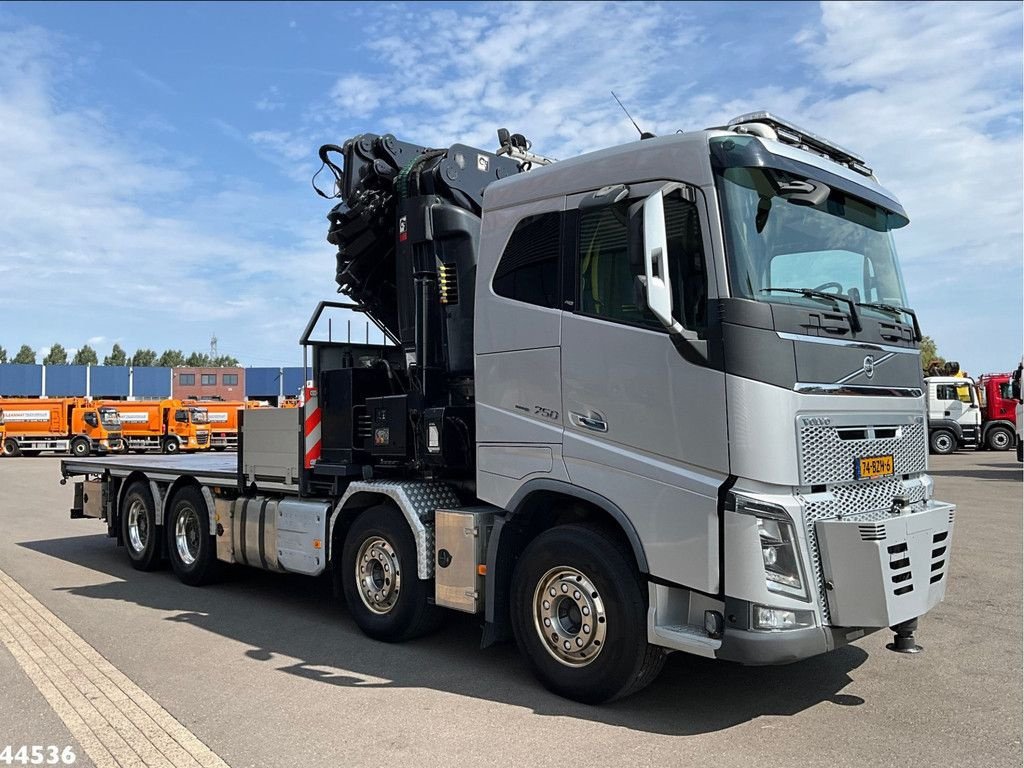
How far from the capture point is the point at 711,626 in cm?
454

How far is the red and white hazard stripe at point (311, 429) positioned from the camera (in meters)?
7.64

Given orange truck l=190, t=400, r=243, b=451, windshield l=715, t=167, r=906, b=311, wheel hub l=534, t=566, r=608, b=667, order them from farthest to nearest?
orange truck l=190, t=400, r=243, b=451 < wheel hub l=534, t=566, r=608, b=667 < windshield l=715, t=167, r=906, b=311

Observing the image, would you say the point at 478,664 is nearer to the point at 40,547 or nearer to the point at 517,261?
the point at 517,261

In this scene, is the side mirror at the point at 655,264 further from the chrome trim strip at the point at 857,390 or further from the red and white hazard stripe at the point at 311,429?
the red and white hazard stripe at the point at 311,429

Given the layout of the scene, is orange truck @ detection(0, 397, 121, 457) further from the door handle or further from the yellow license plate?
the yellow license plate

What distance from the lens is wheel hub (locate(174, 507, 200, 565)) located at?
9.49 meters

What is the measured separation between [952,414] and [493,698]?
28974 millimetres

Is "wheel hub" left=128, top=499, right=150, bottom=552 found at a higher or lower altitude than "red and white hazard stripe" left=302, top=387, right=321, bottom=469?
lower

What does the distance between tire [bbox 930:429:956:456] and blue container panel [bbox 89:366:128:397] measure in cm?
6381

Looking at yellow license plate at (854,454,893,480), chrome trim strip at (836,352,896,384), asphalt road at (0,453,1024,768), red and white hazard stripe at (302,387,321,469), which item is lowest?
asphalt road at (0,453,1024,768)

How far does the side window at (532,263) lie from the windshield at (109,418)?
1538 inches

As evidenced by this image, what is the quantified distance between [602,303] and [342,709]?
295 cm

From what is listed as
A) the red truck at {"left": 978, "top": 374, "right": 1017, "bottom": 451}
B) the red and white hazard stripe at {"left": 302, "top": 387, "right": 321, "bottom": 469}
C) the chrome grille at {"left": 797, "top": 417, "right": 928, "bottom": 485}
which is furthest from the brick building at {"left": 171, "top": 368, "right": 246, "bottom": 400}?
the chrome grille at {"left": 797, "top": 417, "right": 928, "bottom": 485}

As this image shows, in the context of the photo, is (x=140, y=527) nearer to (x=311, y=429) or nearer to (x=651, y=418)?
(x=311, y=429)
